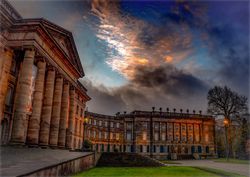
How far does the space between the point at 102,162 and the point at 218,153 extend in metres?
55.5

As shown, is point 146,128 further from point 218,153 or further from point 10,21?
point 10,21

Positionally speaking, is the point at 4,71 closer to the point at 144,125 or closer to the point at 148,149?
the point at 144,125

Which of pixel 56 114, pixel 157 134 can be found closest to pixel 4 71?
pixel 56 114

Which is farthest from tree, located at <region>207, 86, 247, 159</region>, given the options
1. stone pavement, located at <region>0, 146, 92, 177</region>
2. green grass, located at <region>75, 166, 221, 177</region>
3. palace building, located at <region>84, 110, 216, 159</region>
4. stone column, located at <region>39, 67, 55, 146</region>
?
stone pavement, located at <region>0, 146, 92, 177</region>

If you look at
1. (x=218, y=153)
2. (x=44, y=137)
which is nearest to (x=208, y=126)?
(x=218, y=153)

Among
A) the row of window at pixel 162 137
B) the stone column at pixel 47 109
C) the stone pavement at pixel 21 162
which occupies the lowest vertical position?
the stone pavement at pixel 21 162

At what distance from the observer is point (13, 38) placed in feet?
75.6

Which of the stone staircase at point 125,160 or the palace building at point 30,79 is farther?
the stone staircase at point 125,160

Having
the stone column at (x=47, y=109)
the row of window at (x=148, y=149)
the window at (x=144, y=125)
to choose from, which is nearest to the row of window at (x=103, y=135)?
the row of window at (x=148, y=149)

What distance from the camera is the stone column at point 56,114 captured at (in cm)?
2761

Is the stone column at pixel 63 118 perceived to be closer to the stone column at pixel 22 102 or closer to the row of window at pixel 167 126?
the stone column at pixel 22 102

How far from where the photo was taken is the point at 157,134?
68.9m

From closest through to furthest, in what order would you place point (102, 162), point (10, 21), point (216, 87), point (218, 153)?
point (10, 21)
point (102, 162)
point (216, 87)
point (218, 153)

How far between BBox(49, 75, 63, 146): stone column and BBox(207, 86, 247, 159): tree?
99.3 feet
